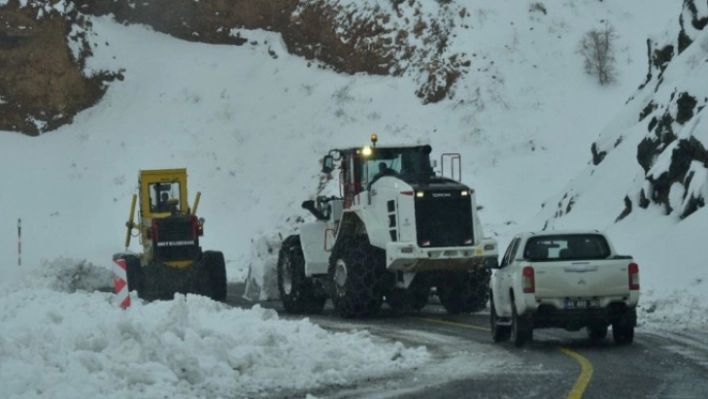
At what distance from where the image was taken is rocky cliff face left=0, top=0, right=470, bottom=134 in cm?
5453

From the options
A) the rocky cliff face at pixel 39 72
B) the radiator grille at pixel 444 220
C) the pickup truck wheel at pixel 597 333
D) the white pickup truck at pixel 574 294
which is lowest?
the pickup truck wheel at pixel 597 333

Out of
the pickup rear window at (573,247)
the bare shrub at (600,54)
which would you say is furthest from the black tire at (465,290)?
the bare shrub at (600,54)

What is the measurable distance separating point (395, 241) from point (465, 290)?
2.04 meters

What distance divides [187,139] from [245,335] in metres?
36.4

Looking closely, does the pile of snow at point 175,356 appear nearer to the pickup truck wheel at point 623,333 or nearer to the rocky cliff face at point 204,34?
the pickup truck wheel at point 623,333

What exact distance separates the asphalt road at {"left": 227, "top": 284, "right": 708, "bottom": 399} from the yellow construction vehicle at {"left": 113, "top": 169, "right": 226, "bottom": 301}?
31.2 feet

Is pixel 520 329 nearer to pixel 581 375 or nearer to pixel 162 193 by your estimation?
pixel 581 375

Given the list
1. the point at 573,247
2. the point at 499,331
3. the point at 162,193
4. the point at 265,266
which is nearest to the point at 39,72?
the point at 162,193

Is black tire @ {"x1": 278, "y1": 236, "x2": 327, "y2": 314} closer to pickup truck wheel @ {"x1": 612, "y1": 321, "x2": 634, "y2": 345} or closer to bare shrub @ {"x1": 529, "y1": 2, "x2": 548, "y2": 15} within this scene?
pickup truck wheel @ {"x1": 612, "y1": 321, "x2": 634, "y2": 345}

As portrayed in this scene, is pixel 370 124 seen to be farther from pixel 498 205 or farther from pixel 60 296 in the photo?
pixel 60 296

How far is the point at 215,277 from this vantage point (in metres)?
33.0

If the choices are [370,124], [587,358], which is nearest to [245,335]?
[587,358]

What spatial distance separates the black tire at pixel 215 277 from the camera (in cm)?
3297

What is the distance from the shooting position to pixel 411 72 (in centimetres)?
5312
